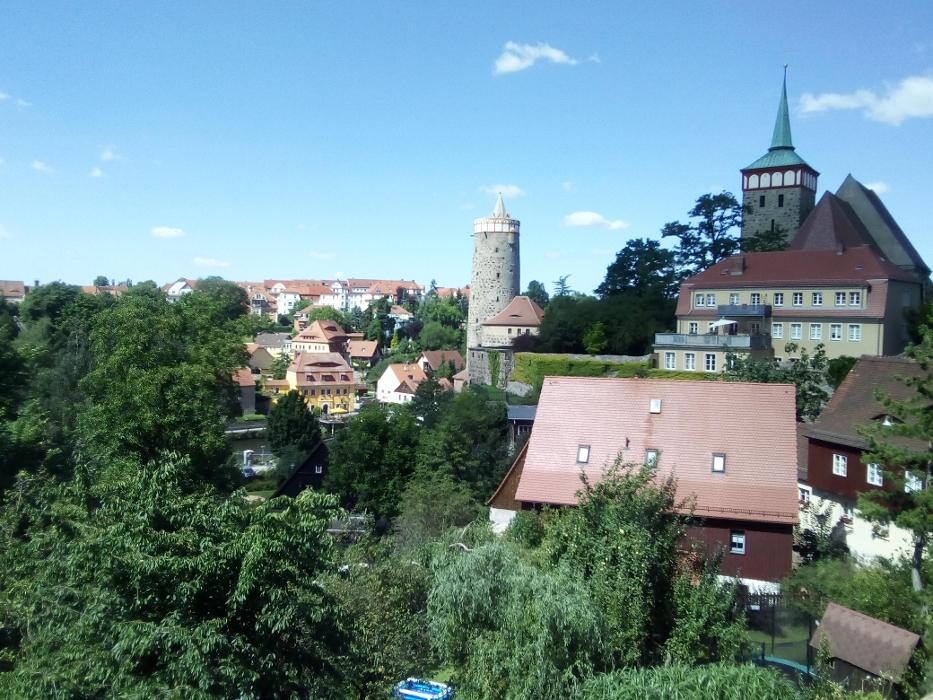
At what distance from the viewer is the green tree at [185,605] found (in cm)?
680

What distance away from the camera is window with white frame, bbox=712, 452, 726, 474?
58.5ft

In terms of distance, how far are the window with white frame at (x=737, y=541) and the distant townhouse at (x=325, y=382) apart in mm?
48369

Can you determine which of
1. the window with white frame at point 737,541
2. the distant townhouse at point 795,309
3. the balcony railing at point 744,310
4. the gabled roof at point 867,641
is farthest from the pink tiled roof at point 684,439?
the balcony railing at point 744,310

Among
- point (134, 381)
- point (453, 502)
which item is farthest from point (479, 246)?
point (134, 381)

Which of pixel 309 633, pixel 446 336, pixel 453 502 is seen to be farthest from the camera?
pixel 446 336

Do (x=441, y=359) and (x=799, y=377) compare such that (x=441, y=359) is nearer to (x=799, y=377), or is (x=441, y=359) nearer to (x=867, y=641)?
(x=799, y=377)

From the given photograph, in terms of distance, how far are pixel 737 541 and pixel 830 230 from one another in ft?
88.1

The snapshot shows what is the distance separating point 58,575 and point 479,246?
4781 cm

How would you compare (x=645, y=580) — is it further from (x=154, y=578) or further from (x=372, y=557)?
(x=372, y=557)

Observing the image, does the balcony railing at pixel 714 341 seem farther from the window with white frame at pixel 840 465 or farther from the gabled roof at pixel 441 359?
the gabled roof at pixel 441 359

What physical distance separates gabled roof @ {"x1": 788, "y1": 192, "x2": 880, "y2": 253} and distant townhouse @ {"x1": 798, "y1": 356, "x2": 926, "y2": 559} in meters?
20.1

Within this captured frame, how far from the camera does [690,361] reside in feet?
112

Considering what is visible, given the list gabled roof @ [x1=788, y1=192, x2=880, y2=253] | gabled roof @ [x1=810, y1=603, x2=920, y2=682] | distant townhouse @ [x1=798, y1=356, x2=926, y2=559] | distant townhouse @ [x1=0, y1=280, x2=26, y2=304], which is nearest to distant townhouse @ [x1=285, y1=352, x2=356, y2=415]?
gabled roof @ [x1=788, y1=192, x2=880, y2=253]

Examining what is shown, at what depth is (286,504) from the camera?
859 cm
